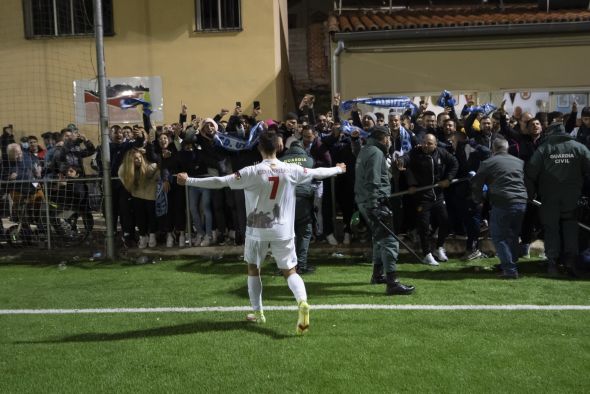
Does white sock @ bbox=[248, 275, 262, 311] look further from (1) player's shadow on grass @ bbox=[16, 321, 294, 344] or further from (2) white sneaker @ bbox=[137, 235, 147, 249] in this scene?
(2) white sneaker @ bbox=[137, 235, 147, 249]

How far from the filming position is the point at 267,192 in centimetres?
569

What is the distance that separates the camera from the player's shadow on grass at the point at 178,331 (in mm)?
5730

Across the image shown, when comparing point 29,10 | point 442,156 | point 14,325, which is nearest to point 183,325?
point 14,325

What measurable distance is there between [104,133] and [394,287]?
5.34m

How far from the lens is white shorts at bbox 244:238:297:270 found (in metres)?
5.73

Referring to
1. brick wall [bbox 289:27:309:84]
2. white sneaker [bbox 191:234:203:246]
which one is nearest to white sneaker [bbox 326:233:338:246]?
white sneaker [bbox 191:234:203:246]

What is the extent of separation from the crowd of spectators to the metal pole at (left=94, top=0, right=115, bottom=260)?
24cm

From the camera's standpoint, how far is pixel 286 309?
6.62m

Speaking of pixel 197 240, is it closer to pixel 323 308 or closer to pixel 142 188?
pixel 142 188

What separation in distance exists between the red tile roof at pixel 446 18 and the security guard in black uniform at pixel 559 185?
22.7ft

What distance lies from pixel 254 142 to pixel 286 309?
351cm

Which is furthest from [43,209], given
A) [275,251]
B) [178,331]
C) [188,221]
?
[275,251]

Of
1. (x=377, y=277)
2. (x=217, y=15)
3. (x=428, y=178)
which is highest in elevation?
(x=217, y=15)

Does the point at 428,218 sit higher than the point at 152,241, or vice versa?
the point at 428,218
